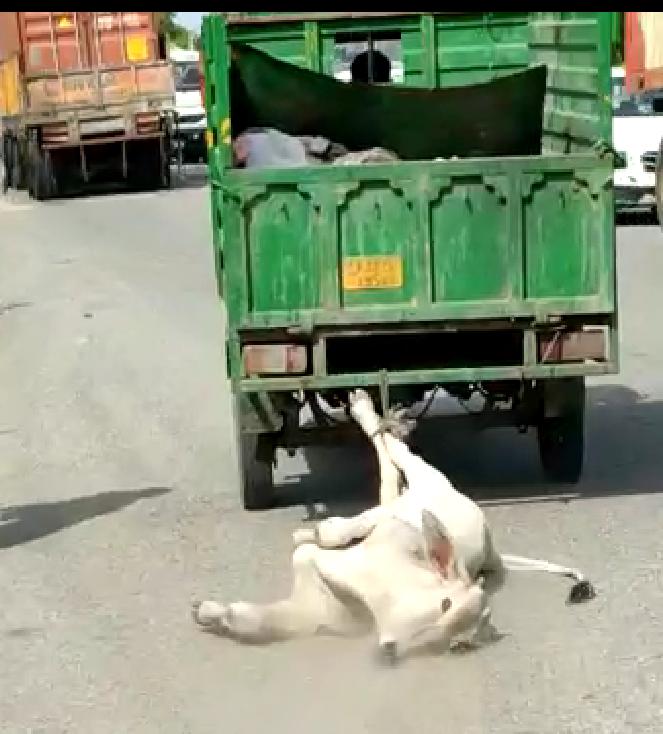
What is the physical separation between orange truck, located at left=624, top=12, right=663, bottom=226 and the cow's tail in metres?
14.4

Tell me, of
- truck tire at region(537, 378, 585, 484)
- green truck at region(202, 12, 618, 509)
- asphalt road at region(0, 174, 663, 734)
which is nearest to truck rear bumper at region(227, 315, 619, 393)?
green truck at region(202, 12, 618, 509)

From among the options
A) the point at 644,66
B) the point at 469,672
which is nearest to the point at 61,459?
the point at 469,672

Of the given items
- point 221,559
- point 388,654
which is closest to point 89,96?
point 221,559

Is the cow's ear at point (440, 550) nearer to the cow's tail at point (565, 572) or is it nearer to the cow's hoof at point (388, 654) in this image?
the cow's hoof at point (388, 654)

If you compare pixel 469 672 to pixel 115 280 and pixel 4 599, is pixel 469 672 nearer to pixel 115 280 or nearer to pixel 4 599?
pixel 4 599

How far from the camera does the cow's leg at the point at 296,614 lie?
540cm

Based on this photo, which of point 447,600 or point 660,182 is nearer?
point 447,600

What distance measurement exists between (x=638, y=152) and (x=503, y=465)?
1327cm

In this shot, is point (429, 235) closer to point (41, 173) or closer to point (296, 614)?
point (296, 614)

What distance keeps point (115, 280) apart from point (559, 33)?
10291 millimetres

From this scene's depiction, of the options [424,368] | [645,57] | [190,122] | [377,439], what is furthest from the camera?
[190,122]

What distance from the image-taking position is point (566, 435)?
808 centimetres

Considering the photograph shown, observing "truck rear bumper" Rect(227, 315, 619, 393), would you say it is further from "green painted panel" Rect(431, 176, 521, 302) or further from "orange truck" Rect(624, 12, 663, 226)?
"orange truck" Rect(624, 12, 663, 226)

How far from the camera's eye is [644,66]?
2262 centimetres
